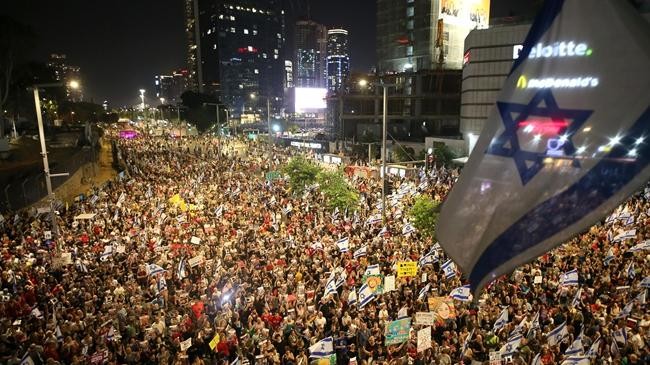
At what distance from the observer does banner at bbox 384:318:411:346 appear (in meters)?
10.6

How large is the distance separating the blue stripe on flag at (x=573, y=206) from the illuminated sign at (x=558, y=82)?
21.4 inches

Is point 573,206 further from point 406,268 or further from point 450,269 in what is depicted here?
point 450,269

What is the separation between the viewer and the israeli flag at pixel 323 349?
9.97 m

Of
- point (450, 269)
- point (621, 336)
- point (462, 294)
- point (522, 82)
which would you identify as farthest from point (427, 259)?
point (522, 82)

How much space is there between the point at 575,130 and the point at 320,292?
36.2ft

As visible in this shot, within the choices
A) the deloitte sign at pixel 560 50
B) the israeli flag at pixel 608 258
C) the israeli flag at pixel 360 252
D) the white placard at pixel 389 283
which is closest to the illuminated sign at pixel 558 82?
the deloitte sign at pixel 560 50

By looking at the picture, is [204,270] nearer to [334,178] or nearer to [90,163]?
[334,178]

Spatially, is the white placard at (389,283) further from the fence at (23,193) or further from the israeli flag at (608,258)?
the fence at (23,193)

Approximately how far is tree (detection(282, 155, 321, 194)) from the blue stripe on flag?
934 inches

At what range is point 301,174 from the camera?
28.8 metres

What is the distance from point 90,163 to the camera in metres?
44.1

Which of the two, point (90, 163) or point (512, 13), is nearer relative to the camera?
point (90, 163)

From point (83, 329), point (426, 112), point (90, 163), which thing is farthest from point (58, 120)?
point (83, 329)

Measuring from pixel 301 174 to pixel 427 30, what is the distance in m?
55.1
